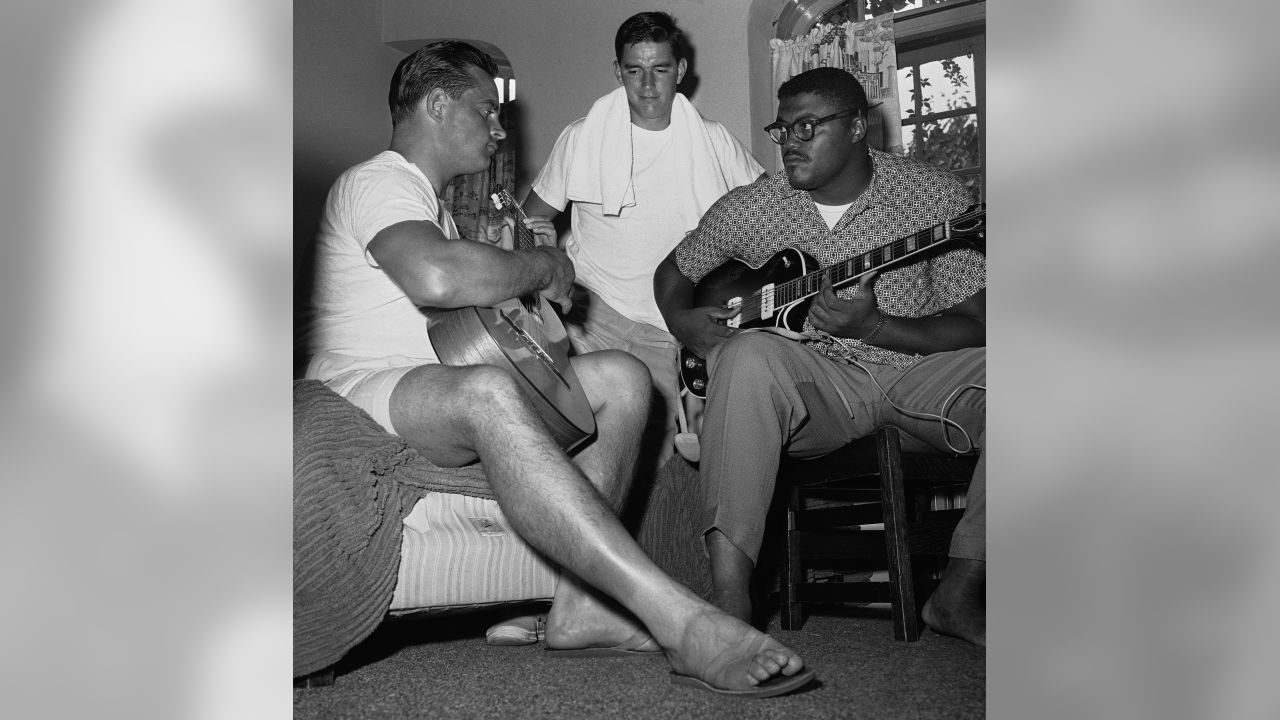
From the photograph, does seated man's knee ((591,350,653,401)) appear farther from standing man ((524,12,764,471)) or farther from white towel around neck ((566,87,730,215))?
white towel around neck ((566,87,730,215))

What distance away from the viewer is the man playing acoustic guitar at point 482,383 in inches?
64.5

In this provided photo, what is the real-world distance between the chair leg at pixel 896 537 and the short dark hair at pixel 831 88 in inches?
38.9

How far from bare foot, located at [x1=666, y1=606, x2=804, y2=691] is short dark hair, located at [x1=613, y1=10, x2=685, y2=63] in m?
2.40

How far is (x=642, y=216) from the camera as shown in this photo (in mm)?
3705

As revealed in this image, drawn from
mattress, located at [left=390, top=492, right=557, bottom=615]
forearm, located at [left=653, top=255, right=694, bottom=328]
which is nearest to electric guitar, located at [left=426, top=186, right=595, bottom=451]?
mattress, located at [left=390, top=492, right=557, bottom=615]

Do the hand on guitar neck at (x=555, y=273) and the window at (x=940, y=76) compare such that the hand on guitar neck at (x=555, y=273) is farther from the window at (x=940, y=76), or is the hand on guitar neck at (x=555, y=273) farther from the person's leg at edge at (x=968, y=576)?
the window at (x=940, y=76)

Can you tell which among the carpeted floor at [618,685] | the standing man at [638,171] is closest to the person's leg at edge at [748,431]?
the carpeted floor at [618,685]

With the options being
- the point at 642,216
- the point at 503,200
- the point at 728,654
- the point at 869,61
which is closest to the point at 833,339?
the point at 503,200

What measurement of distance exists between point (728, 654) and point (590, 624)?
23.1 inches

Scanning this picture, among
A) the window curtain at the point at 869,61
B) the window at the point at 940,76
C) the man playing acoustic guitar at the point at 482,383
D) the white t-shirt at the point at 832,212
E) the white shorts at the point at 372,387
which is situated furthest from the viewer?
the window at the point at 940,76

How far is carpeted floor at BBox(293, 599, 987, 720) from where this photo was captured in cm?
160
